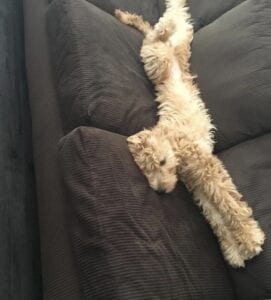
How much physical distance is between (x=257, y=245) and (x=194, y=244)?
19 centimetres

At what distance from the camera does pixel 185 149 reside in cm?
137

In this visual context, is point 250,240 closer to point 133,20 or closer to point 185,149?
point 185,149

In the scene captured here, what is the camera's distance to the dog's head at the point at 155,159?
1211 mm

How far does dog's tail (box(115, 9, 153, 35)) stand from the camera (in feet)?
5.75

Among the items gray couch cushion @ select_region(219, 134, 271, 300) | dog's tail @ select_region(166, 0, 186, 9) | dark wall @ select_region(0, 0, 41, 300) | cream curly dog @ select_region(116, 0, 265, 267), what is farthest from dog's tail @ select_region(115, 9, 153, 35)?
gray couch cushion @ select_region(219, 134, 271, 300)

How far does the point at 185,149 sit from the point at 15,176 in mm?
721

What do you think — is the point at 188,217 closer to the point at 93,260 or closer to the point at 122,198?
the point at 122,198

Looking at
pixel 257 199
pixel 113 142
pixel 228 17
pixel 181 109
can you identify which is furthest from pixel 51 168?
pixel 228 17

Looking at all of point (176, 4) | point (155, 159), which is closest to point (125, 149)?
point (155, 159)

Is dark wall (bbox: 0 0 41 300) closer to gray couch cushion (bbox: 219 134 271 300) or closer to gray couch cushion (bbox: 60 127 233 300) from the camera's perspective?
gray couch cushion (bbox: 60 127 233 300)

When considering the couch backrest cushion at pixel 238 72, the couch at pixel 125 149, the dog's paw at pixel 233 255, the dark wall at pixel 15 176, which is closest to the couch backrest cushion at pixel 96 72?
the couch at pixel 125 149

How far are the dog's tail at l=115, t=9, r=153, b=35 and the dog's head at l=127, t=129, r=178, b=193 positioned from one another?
2.13 ft

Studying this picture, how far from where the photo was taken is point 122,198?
1.09 m

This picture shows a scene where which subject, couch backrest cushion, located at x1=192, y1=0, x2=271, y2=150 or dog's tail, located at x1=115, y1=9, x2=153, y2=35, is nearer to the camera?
couch backrest cushion, located at x1=192, y1=0, x2=271, y2=150
